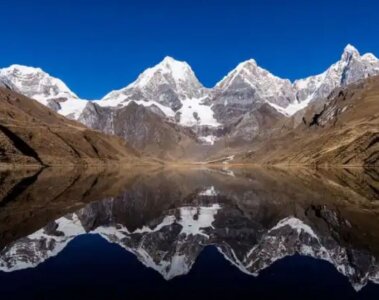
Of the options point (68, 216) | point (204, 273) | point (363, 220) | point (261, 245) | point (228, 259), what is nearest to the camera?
point (204, 273)

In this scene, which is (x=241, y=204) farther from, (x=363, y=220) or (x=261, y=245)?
(x=261, y=245)

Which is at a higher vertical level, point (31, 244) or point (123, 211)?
point (123, 211)

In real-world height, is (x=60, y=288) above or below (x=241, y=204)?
below

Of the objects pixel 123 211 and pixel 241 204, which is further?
pixel 241 204

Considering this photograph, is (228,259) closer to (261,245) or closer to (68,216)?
(261,245)

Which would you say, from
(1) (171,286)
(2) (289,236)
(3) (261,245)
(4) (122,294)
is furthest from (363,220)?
(4) (122,294)

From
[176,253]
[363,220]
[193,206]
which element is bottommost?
[176,253]

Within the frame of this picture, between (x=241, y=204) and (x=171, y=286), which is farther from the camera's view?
(x=241, y=204)

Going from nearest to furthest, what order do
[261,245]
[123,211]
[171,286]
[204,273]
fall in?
[171,286] < [204,273] < [261,245] < [123,211]

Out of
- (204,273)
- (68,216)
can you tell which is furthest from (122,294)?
(68,216)
